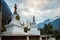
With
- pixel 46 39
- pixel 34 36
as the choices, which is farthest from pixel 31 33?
pixel 46 39

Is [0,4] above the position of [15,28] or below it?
above

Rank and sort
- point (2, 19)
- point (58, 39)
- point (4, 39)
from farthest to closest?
1. point (2, 19)
2. point (58, 39)
3. point (4, 39)

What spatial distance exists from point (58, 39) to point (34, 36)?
27.5 feet

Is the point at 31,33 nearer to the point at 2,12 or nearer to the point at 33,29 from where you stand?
the point at 33,29

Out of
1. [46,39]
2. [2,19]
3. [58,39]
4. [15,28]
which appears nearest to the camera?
[15,28]

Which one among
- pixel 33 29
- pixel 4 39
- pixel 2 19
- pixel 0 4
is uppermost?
pixel 0 4

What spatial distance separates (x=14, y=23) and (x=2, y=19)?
16.6m

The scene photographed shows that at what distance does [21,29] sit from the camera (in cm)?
1466

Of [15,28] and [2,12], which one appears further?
[2,12]

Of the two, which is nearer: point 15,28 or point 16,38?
point 16,38

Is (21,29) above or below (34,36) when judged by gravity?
above

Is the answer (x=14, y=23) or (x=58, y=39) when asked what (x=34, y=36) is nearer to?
(x=14, y=23)

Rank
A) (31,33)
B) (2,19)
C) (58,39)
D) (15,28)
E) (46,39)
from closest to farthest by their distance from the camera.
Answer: (31,33) < (15,28) < (46,39) < (58,39) < (2,19)

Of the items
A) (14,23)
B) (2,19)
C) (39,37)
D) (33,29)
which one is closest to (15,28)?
(14,23)
